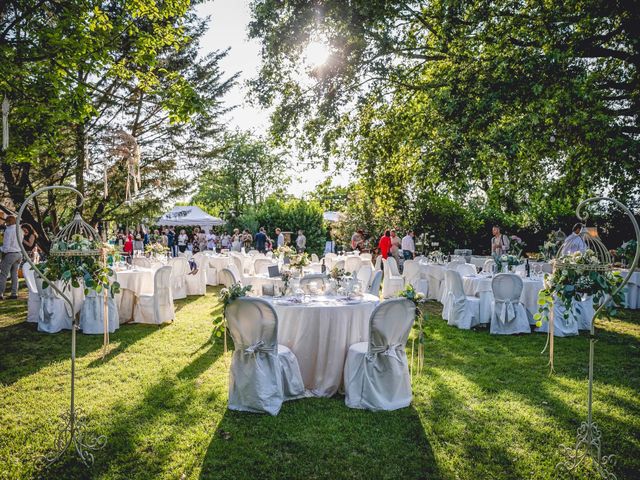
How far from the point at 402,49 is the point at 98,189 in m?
11.0

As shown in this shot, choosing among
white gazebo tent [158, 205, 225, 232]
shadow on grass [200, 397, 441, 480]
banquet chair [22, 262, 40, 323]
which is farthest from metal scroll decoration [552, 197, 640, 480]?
white gazebo tent [158, 205, 225, 232]

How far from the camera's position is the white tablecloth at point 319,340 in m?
4.63

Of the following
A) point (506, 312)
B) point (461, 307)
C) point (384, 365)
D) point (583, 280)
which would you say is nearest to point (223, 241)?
point (461, 307)

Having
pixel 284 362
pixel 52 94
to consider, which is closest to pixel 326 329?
pixel 284 362

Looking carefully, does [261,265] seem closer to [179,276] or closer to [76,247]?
[179,276]

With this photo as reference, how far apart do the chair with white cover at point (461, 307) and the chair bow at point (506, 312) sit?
1.82ft

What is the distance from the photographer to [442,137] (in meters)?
7.72

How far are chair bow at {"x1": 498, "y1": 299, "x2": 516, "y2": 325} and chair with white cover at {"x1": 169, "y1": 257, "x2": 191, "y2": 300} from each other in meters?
7.35

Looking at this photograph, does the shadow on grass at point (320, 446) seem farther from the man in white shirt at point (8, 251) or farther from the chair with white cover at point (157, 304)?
the man in white shirt at point (8, 251)

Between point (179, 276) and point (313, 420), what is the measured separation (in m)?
7.26

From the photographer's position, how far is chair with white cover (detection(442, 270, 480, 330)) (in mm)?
7672

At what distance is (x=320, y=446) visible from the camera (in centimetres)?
349

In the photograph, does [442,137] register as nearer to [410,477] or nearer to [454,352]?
[454,352]

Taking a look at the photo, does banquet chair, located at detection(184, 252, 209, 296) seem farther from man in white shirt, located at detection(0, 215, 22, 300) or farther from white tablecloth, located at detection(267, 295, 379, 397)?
white tablecloth, located at detection(267, 295, 379, 397)
